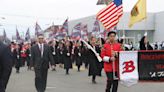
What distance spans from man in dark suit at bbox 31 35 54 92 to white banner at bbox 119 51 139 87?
3.04m

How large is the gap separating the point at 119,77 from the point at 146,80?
0.76 m

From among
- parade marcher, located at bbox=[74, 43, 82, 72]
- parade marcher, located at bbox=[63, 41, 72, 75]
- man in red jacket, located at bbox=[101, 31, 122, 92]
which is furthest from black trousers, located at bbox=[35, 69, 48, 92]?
parade marcher, located at bbox=[74, 43, 82, 72]

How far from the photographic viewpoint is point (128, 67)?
1070 cm

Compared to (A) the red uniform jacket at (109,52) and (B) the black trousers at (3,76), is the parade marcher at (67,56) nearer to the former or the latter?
(A) the red uniform jacket at (109,52)

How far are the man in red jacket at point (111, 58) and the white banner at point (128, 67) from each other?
138 millimetres

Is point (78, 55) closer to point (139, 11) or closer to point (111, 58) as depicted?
point (139, 11)

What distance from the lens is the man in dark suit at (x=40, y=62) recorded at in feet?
42.3

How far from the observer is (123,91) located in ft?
45.2

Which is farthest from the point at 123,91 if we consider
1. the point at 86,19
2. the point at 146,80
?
the point at 86,19

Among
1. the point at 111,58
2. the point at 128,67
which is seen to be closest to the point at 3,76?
the point at 111,58

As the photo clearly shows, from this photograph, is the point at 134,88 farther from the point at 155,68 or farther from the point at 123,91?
the point at 155,68

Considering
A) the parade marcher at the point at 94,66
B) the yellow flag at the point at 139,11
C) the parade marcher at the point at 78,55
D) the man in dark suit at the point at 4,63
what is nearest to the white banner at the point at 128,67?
the man in dark suit at the point at 4,63

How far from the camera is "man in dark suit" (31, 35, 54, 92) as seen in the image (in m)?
12.9

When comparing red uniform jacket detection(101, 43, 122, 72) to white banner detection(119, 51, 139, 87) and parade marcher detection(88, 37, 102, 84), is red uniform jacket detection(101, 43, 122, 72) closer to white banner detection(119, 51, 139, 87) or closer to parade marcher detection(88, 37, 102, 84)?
white banner detection(119, 51, 139, 87)
